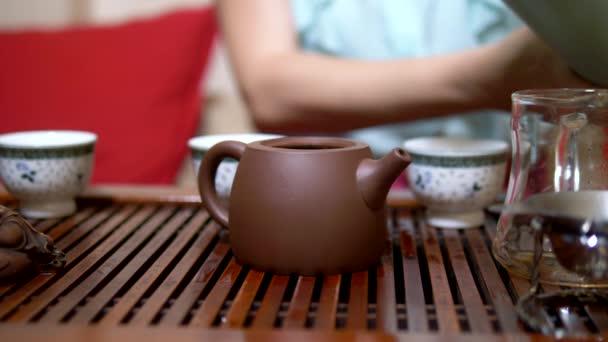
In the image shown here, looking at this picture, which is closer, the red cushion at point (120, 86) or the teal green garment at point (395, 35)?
the teal green garment at point (395, 35)

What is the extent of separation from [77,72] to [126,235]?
93cm

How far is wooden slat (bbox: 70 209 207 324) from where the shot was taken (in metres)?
0.54

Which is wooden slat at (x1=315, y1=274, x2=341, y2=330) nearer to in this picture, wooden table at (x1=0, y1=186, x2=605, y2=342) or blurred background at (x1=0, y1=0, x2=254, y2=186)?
wooden table at (x1=0, y1=186, x2=605, y2=342)

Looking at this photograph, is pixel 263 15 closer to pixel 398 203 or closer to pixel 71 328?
pixel 398 203

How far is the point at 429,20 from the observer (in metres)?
1.36

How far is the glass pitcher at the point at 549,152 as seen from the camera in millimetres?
629

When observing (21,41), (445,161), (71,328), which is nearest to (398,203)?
(445,161)

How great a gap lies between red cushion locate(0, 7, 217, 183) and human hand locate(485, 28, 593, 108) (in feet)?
2.58

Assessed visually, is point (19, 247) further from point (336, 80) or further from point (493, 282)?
point (336, 80)

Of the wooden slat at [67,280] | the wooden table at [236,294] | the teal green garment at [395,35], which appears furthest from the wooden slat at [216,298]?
the teal green garment at [395,35]

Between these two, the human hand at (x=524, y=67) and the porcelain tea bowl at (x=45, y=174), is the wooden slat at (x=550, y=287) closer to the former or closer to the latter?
the human hand at (x=524, y=67)

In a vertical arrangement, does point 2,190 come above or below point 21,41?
below

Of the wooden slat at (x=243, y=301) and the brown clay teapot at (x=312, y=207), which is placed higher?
the brown clay teapot at (x=312, y=207)

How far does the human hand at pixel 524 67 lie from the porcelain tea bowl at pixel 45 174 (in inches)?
19.4
